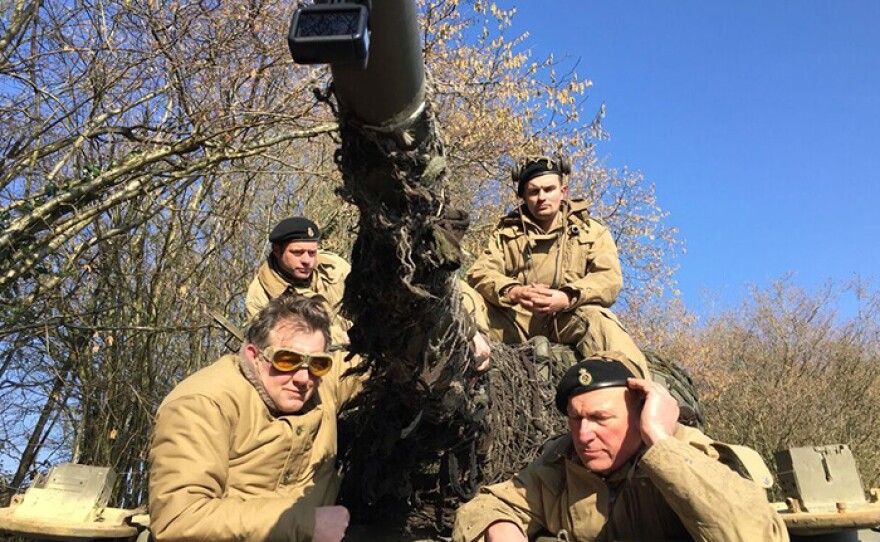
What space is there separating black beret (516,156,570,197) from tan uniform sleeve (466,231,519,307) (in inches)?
16.4

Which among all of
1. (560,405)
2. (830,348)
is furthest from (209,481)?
(830,348)

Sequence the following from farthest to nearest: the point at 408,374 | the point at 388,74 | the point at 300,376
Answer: the point at 300,376 → the point at 408,374 → the point at 388,74

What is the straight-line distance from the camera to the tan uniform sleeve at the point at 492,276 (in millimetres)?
4738

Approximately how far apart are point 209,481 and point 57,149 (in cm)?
470

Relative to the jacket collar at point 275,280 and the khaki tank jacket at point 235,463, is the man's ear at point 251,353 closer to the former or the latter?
the khaki tank jacket at point 235,463

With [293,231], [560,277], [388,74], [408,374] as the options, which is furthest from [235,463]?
[293,231]

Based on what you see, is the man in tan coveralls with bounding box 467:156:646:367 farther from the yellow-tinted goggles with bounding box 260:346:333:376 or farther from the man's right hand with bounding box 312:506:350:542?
the man's right hand with bounding box 312:506:350:542

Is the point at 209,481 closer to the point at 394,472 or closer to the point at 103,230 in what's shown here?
the point at 394,472

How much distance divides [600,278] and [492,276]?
2.04ft

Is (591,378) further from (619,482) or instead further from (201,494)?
(201,494)

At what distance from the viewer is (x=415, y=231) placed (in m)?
2.21

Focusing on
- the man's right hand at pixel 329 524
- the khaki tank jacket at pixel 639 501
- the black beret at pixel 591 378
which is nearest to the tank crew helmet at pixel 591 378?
the black beret at pixel 591 378

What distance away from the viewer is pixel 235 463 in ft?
10.9

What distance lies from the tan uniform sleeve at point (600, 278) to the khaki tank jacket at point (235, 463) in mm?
1620
